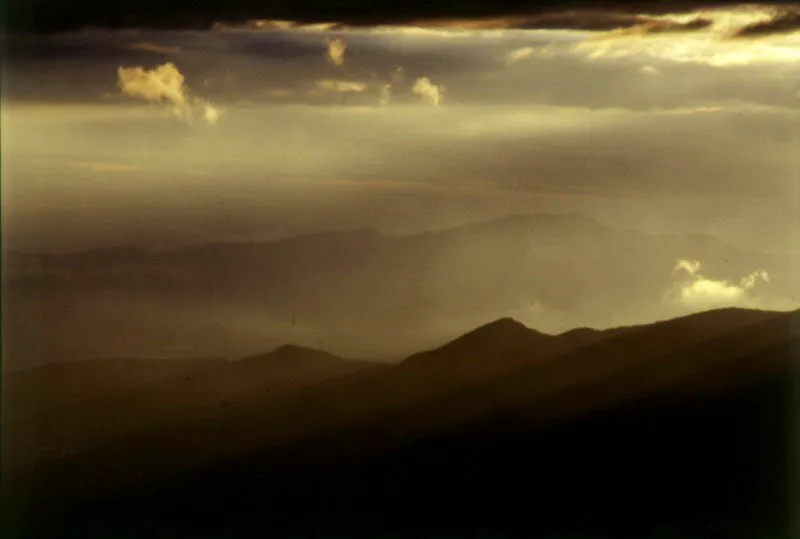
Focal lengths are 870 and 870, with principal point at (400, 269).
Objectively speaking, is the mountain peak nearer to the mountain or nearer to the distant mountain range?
the distant mountain range

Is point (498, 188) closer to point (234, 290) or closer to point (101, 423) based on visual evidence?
point (234, 290)

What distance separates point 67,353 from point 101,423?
169mm

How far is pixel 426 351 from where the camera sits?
1.88 m

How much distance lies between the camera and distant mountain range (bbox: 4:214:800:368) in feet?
6.15

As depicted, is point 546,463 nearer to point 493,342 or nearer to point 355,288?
point 493,342

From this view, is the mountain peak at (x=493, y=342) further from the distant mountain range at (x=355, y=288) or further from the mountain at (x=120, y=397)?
the mountain at (x=120, y=397)

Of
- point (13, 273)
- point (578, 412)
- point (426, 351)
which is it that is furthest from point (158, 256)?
point (578, 412)

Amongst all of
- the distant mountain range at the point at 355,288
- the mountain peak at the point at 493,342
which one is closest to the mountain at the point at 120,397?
the distant mountain range at the point at 355,288

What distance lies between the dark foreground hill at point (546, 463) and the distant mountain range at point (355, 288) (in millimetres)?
112

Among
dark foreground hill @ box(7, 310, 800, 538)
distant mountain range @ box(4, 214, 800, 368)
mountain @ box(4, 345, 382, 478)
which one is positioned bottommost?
dark foreground hill @ box(7, 310, 800, 538)

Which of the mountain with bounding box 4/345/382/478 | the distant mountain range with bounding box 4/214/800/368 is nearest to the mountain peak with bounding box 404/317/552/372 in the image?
the distant mountain range with bounding box 4/214/800/368

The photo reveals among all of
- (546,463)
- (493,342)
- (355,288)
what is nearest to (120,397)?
(355,288)

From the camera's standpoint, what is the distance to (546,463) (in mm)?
1861

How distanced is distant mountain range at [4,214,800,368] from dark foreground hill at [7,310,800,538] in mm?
112
